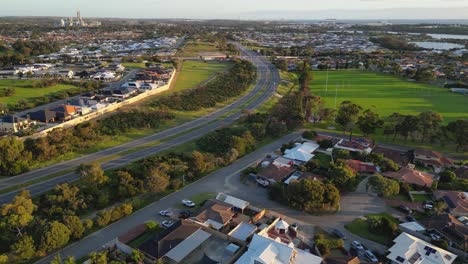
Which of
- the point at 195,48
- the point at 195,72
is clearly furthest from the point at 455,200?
the point at 195,48

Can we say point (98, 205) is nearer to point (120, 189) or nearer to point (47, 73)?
point (120, 189)

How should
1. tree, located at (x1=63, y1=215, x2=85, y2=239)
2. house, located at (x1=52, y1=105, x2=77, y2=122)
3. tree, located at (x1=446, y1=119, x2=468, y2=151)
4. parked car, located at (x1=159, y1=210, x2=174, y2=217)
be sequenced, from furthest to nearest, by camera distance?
house, located at (x1=52, y1=105, x2=77, y2=122) → tree, located at (x1=446, y1=119, x2=468, y2=151) → parked car, located at (x1=159, y1=210, x2=174, y2=217) → tree, located at (x1=63, y1=215, x2=85, y2=239)

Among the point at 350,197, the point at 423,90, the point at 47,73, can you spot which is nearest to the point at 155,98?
the point at 47,73

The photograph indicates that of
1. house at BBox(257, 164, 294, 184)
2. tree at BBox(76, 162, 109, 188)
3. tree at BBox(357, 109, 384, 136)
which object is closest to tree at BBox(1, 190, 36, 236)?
tree at BBox(76, 162, 109, 188)

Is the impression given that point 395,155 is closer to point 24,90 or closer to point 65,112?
point 65,112

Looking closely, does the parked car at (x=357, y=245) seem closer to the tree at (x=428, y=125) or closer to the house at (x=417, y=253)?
the house at (x=417, y=253)

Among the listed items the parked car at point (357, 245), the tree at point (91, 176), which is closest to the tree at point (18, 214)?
the tree at point (91, 176)

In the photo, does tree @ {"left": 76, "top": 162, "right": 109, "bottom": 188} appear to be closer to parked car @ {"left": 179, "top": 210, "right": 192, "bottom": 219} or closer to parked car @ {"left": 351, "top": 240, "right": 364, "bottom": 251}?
parked car @ {"left": 179, "top": 210, "right": 192, "bottom": 219}

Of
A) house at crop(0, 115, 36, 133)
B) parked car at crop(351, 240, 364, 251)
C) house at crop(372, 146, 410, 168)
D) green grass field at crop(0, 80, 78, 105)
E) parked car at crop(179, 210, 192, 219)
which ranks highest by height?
green grass field at crop(0, 80, 78, 105)
